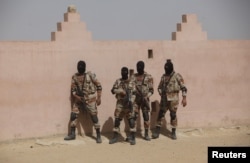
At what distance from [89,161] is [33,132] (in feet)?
7.64

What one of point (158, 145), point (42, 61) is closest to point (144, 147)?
point (158, 145)

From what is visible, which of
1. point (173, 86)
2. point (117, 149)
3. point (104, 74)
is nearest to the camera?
point (117, 149)

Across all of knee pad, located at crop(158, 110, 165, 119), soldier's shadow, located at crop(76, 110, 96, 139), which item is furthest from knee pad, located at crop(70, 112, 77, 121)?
knee pad, located at crop(158, 110, 165, 119)

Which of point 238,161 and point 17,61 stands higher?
point 17,61

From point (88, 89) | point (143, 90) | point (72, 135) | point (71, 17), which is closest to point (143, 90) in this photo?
point (143, 90)

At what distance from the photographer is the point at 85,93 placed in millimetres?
9883

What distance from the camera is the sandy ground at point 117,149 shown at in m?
8.28

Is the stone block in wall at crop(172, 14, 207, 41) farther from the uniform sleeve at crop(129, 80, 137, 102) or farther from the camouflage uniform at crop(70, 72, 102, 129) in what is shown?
the camouflage uniform at crop(70, 72, 102, 129)

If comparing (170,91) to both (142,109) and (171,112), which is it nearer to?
(171,112)

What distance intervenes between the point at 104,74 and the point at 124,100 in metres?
1.18

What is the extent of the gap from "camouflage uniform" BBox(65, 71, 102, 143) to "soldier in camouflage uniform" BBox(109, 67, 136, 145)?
402mm

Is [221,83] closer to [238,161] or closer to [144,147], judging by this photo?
[144,147]

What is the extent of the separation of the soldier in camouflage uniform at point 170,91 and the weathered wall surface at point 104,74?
716mm

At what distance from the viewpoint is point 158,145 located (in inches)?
377
